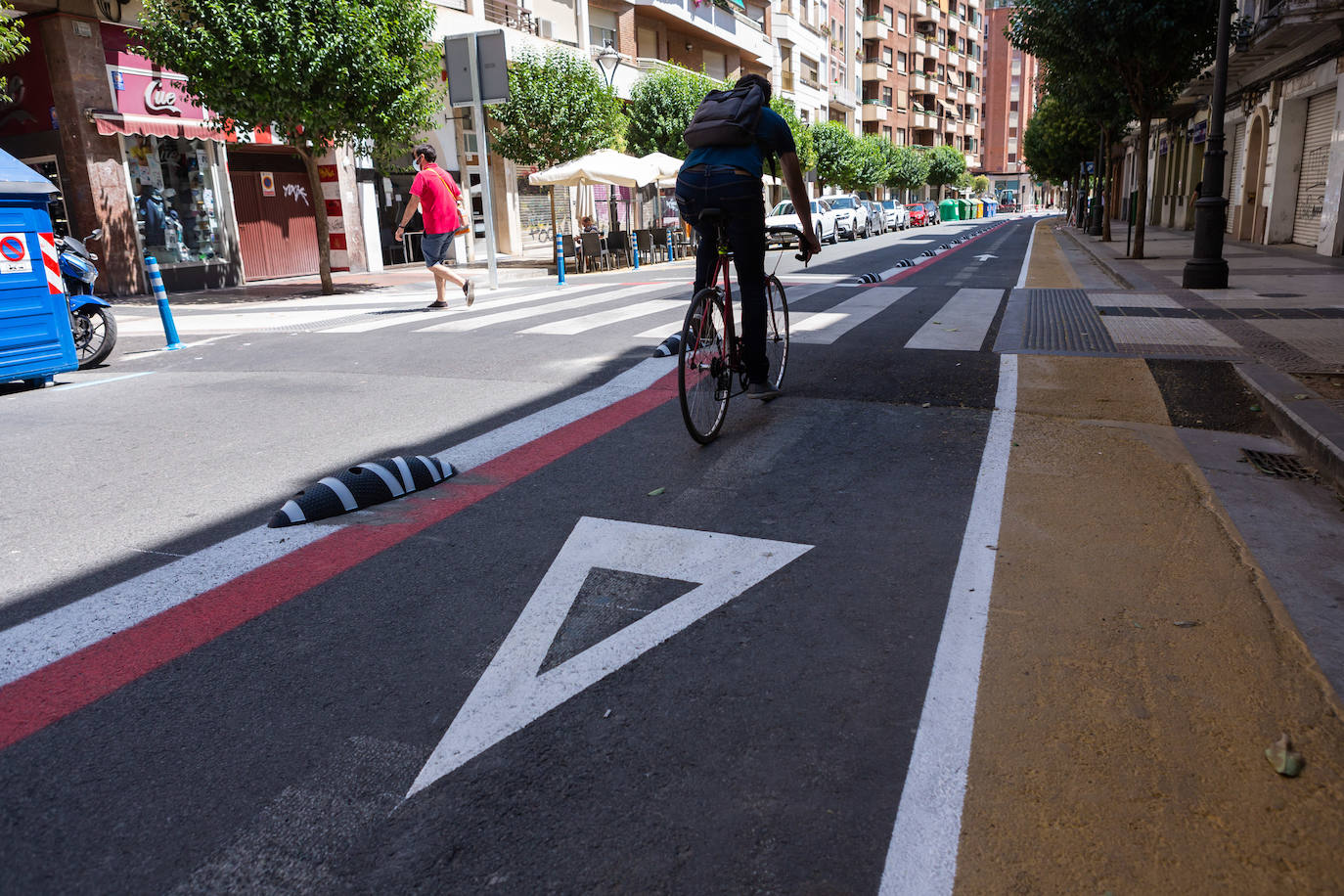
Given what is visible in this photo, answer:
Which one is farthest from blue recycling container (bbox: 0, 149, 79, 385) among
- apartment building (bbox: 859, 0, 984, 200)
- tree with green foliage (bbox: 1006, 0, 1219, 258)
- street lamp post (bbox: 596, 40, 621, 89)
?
apartment building (bbox: 859, 0, 984, 200)

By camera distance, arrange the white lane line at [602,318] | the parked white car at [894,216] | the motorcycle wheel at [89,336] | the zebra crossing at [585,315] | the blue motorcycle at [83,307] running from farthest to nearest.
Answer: the parked white car at [894,216] → the white lane line at [602,318] → the zebra crossing at [585,315] → the motorcycle wheel at [89,336] → the blue motorcycle at [83,307]

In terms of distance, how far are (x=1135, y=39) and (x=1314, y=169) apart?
24.5 feet

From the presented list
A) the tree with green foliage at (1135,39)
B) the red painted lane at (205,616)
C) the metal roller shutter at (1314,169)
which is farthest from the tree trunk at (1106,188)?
the red painted lane at (205,616)

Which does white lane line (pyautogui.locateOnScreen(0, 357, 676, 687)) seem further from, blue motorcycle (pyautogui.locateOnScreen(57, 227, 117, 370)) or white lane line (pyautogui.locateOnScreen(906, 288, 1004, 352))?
blue motorcycle (pyautogui.locateOnScreen(57, 227, 117, 370))

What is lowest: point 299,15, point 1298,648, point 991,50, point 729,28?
point 1298,648

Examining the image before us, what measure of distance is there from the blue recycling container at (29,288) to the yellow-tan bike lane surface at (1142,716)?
7.52 m

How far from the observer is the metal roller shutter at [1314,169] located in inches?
798

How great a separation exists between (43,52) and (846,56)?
62370 millimetres

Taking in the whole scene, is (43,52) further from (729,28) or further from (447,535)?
(729,28)

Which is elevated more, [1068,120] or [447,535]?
[1068,120]

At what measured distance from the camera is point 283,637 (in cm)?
298

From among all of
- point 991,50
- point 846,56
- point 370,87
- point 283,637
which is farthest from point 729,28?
point 991,50

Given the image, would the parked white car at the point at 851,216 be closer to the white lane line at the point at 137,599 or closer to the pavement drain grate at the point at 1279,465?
the pavement drain grate at the point at 1279,465

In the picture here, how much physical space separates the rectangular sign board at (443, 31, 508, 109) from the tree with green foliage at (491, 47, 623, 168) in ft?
27.8
